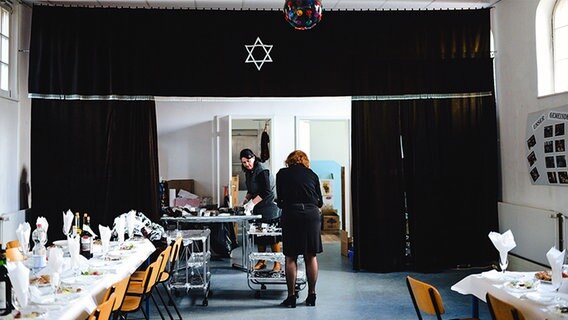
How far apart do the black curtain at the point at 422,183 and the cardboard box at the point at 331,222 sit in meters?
2.94

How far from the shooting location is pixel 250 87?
6.09m

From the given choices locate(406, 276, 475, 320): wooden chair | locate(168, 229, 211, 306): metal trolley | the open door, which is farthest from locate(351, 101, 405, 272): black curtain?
locate(406, 276, 475, 320): wooden chair

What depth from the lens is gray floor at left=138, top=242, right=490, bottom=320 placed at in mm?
4574

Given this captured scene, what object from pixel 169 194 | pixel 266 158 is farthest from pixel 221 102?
pixel 169 194

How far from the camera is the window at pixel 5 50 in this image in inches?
216

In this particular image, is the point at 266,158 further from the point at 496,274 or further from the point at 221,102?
the point at 496,274

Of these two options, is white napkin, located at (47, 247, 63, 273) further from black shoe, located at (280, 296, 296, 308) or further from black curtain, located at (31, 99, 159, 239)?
black curtain, located at (31, 99, 159, 239)

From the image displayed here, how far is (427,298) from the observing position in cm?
298

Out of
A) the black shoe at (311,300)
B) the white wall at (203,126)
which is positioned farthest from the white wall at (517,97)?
the white wall at (203,126)

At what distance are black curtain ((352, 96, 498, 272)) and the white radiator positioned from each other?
45cm

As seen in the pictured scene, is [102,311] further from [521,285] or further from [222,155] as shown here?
[222,155]

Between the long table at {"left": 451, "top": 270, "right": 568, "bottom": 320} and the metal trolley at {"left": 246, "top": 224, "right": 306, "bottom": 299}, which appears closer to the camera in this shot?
the long table at {"left": 451, "top": 270, "right": 568, "bottom": 320}

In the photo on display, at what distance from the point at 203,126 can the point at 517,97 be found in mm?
4932

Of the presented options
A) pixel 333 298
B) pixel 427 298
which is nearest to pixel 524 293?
pixel 427 298
